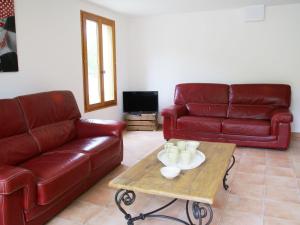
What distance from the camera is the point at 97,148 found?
9.29 feet

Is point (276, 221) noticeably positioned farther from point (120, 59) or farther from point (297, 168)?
point (120, 59)

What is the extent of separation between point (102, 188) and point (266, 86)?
Result: 320 cm

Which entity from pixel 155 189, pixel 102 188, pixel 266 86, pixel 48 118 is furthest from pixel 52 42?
pixel 266 86

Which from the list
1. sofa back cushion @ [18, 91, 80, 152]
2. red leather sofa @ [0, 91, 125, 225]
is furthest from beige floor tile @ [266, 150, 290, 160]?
sofa back cushion @ [18, 91, 80, 152]

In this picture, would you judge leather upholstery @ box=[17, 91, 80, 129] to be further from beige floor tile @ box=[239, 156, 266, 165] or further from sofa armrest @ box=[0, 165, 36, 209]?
beige floor tile @ box=[239, 156, 266, 165]

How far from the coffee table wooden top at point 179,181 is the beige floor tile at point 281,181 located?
0.86m

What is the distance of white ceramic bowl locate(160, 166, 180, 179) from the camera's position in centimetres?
202

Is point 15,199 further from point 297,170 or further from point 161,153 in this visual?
point 297,170

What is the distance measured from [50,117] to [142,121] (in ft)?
8.17

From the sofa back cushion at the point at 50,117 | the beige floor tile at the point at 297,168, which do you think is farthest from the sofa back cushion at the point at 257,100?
the sofa back cushion at the point at 50,117

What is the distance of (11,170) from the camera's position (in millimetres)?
1901

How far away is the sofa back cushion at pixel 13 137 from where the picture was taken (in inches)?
97.8

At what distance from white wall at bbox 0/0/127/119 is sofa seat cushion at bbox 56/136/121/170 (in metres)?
0.93

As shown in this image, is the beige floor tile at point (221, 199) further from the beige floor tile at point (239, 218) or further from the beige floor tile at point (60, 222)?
the beige floor tile at point (60, 222)
